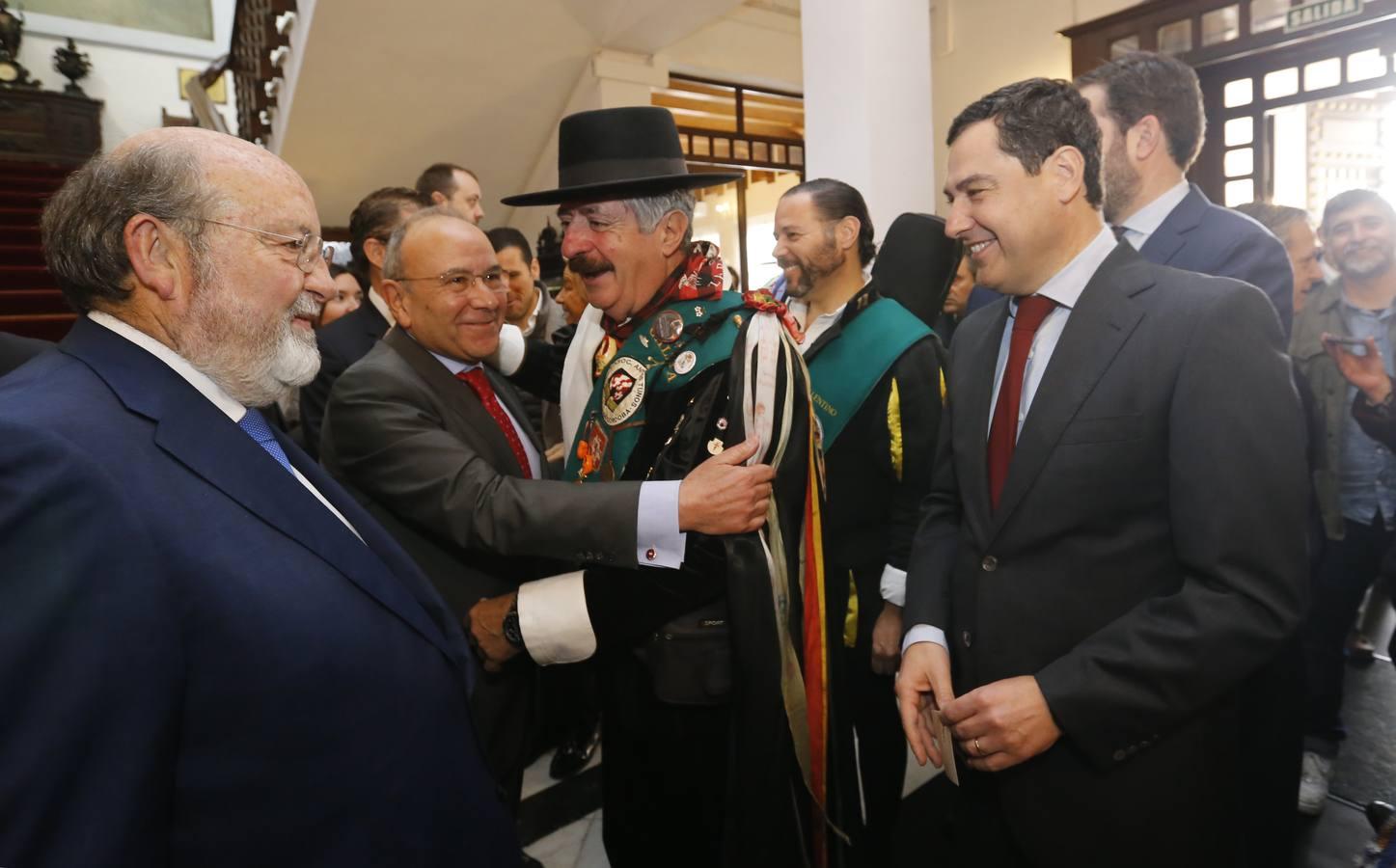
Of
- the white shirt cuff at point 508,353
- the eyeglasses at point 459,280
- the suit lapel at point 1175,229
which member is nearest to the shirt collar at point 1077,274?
the suit lapel at point 1175,229

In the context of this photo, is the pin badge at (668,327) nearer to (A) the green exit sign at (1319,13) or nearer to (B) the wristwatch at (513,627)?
(B) the wristwatch at (513,627)

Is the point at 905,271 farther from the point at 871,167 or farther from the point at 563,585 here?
the point at 563,585

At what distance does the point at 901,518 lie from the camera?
6.30ft

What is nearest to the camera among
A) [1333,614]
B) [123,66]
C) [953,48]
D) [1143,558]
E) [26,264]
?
[1143,558]

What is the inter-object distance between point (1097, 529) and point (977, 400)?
0.31m

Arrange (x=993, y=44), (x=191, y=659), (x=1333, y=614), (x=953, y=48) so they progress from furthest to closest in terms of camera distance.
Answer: (x=953, y=48) → (x=993, y=44) → (x=1333, y=614) → (x=191, y=659)

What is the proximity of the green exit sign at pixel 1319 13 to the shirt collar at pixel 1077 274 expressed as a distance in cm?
543

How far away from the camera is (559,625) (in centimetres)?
137

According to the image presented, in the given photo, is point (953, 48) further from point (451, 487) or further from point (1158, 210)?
point (451, 487)

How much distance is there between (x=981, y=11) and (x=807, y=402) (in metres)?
6.75

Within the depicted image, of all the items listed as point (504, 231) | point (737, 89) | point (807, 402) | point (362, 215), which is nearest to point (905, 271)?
point (807, 402)

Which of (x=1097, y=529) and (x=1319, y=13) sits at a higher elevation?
(x=1319, y=13)

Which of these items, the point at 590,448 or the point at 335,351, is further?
the point at 335,351

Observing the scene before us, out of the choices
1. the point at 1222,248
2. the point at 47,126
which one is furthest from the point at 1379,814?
the point at 47,126
